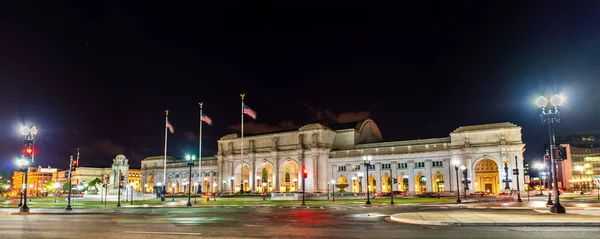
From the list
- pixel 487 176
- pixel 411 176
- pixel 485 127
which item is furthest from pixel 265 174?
pixel 485 127

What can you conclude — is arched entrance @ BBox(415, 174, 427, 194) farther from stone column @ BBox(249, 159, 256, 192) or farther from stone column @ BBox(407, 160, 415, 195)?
stone column @ BBox(249, 159, 256, 192)

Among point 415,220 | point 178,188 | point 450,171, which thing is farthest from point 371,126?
point 415,220

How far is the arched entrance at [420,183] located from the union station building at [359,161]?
23cm

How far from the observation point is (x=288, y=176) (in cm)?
13550

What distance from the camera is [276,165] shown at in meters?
128

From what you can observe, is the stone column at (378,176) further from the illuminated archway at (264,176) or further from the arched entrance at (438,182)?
the illuminated archway at (264,176)

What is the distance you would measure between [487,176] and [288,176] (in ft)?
176

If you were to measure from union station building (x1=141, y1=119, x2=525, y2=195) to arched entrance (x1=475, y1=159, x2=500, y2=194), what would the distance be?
0.22 metres

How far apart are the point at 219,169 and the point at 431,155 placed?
207 feet

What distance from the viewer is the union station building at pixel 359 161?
98250 mm

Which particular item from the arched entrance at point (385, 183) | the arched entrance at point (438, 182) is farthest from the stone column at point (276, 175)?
the arched entrance at point (438, 182)

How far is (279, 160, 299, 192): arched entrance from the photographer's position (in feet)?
429

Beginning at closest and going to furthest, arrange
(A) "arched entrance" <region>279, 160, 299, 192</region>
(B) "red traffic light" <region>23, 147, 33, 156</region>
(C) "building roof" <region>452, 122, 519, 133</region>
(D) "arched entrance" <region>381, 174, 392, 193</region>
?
(B) "red traffic light" <region>23, 147, 33, 156</region>
(C) "building roof" <region>452, 122, 519, 133</region>
(D) "arched entrance" <region>381, 174, 392, 193</region>
(A) "arched entrance" <region>279, 160, 299, 192</region>

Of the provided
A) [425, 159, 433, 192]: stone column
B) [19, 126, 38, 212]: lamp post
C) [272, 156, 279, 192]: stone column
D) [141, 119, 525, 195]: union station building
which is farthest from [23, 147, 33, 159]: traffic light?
[272, 156, 279, 192]: stone column
